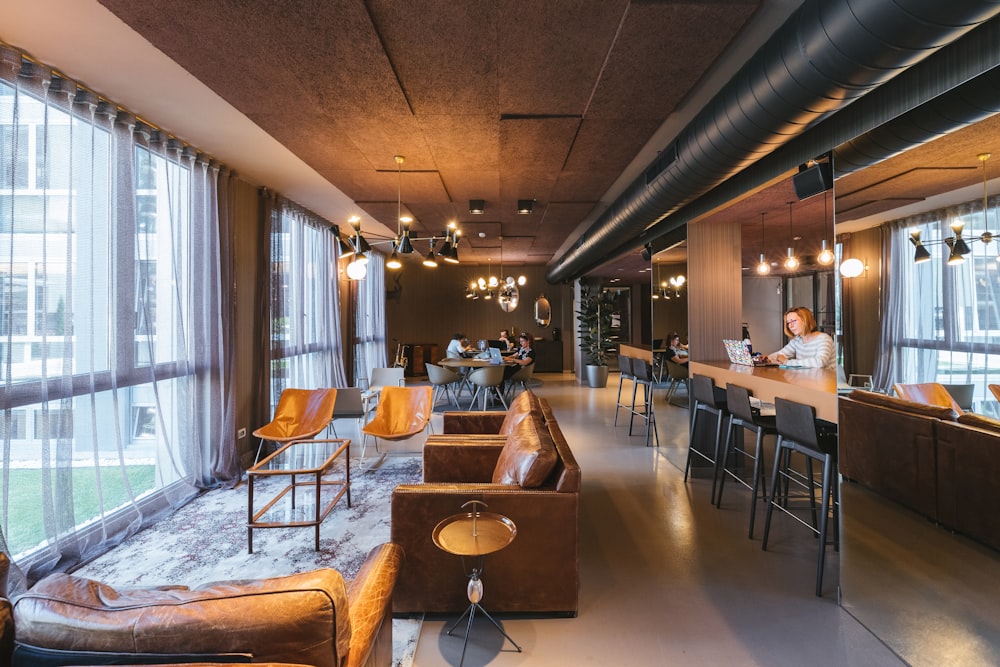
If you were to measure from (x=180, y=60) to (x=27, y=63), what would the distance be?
108 centimetres

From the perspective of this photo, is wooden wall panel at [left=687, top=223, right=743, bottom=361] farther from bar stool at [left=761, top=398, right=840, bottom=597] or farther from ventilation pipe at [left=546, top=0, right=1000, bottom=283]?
bar stool at [left=761, top=398, right=840, bottom=597]

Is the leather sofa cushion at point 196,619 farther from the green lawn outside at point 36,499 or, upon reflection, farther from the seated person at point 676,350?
the seated person at point 676,350

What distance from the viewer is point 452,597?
2.29 metres

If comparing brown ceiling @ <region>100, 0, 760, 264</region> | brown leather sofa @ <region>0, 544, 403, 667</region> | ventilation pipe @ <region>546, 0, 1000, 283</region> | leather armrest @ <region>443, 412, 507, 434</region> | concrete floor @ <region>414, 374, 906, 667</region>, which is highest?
brown ceiling @ <region>100, 0, 760, 264</region>

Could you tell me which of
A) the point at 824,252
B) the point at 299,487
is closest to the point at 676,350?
the point at 824,252

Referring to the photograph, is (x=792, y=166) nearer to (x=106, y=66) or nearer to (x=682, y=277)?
(x=682, y=277)

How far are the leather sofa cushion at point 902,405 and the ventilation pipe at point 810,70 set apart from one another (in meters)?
1.51

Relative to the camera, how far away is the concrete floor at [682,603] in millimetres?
2045

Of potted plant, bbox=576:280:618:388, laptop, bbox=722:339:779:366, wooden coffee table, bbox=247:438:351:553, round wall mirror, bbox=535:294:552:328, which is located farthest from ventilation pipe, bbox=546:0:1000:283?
round wall mirror, bbox=535:294:552:328

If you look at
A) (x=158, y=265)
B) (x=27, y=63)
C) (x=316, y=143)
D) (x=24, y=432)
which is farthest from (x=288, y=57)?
(x=24, y=432)

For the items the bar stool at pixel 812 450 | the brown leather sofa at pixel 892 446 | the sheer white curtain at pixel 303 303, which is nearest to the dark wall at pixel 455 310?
the sheer white curtain at pixel 303 303

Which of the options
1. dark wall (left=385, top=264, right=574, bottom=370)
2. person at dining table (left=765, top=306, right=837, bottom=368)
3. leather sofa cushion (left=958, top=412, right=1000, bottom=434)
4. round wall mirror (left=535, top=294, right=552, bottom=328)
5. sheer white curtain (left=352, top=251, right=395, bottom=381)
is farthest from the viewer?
dark wall (left=385, top=264, right=574, bottom=370)

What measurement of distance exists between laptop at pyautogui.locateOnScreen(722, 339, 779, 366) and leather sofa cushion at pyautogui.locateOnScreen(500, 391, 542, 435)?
2.05 metres

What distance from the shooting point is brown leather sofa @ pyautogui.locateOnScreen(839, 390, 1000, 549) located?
193 centimetres
